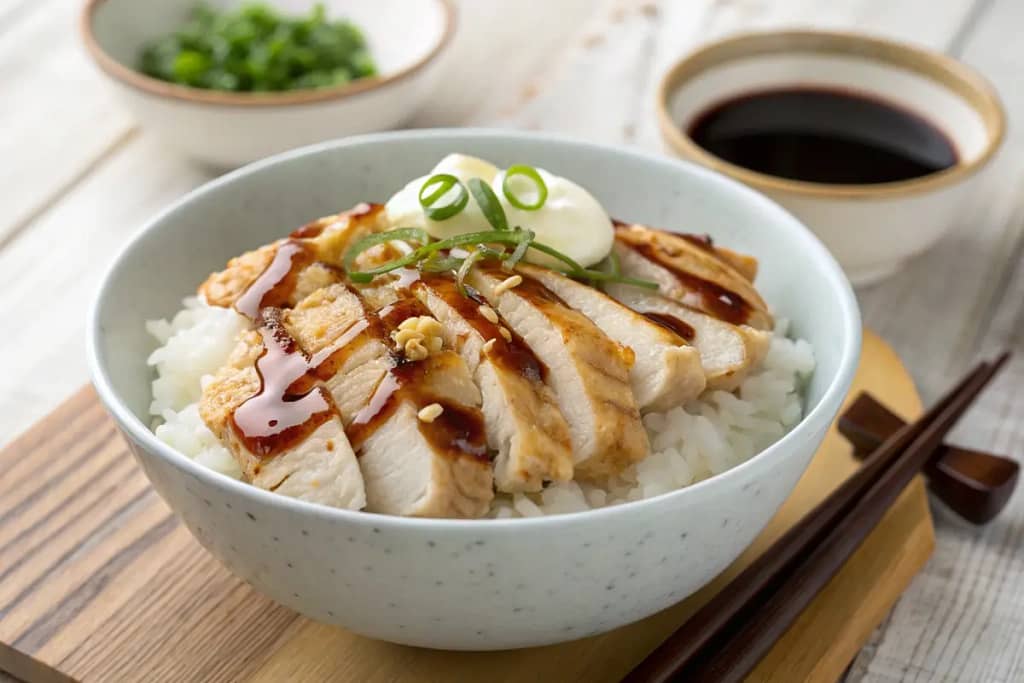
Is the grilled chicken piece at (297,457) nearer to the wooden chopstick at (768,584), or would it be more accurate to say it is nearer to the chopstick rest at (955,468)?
the wooden chopstick at (768,584)

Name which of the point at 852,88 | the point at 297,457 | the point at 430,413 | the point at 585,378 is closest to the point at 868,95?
the point at 852,88

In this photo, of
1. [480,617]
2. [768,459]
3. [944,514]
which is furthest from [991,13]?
[480,617]

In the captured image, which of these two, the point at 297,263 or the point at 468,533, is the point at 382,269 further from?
the point at 468,533

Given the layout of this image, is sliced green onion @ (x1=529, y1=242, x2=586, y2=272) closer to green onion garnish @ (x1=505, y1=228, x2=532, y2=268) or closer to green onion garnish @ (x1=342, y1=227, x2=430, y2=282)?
green onion garnish @ (x1=505, y1=228, x2=532, y2=268)

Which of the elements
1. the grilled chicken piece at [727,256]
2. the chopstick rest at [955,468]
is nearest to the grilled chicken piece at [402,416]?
the grilled chicken piece at [727,256]

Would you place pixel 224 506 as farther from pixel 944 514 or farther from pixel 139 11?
pixel 139 11

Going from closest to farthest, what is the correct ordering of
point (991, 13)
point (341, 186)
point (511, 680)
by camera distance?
point (511, 680) → point (341, 186) → point (991, 13)
